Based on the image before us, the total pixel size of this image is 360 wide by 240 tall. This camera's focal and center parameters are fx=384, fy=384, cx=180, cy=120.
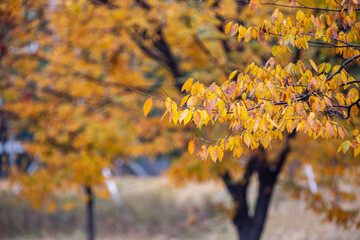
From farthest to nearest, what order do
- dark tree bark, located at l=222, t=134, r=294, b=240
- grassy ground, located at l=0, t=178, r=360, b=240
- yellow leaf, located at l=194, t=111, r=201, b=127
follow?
grassy ground, located at l=0, t=178, r=360, b=240
dark tree bark, located at l=222, t=134, r=294, b=240
yellow leaf, located at l=194, t=111, r=201, b=127

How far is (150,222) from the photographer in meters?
11.9

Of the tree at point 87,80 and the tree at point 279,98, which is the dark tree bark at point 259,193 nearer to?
the tree at point 87,80

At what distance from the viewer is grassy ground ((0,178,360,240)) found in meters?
10.7

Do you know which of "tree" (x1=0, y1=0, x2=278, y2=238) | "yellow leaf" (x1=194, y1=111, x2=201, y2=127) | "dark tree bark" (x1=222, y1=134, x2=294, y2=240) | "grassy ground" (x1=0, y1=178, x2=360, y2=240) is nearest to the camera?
"yellow leaf" (x1=194, y1=111, x2=201, y2=127)

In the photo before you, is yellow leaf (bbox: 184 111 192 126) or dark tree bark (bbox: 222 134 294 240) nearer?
yellow leaf (bbox: 184 111 192 126)

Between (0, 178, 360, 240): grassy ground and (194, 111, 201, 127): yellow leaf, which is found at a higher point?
(194, 111, 201, 127): yellow leaf

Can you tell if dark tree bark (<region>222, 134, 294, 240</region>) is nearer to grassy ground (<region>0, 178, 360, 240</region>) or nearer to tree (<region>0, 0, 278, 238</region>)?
tree (<region>0, 0, 278, 238</region>)

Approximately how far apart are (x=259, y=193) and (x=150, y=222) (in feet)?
20.0

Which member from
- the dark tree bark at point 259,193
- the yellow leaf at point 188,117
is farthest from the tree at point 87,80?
the yellow leaf at point 188,117

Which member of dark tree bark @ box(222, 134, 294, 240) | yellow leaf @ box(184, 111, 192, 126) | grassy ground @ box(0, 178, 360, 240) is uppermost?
yellow leaf @ box(184, 111, 192, 126)

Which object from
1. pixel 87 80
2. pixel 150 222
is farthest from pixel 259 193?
pixel 150 222

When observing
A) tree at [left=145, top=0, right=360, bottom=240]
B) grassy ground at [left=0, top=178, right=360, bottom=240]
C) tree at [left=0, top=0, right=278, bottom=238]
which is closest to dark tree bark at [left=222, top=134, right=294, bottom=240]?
tree at [left=0, top=0, right=278, bottom=238]

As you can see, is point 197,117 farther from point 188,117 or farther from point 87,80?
point 87,80

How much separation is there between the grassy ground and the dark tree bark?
123 inches
